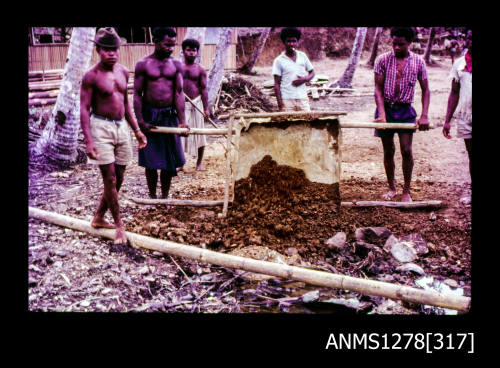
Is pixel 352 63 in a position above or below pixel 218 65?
above

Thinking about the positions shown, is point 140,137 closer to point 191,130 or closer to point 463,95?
Result: point 191,130

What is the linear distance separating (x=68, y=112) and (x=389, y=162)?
13.6 ft

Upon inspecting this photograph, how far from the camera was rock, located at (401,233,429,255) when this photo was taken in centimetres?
422

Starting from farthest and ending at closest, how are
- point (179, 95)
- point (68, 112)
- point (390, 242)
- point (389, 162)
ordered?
1. point (68, 112)
2. point (389, 162)
3. point (179, 95)
4. point (390, 242)

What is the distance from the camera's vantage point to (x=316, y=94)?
13.3 meters

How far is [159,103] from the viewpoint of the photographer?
4988 millimetres

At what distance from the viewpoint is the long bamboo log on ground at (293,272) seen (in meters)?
3.11

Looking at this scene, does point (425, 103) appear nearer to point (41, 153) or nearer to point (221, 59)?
point (41, 153)

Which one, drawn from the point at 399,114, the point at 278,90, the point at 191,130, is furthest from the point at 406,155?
the point at 191,130

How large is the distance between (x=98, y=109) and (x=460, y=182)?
419 cm

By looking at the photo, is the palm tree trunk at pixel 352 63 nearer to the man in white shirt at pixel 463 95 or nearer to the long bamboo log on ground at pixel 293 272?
the man in white shirt at pixel 463 95

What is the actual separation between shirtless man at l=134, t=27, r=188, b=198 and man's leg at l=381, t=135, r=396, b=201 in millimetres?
2129
